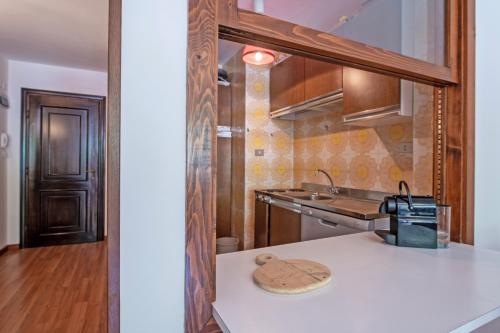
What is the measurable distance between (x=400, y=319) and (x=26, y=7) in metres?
3.40

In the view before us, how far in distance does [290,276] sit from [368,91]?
5.39 feet

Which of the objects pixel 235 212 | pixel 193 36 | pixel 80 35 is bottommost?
pixel 235 212

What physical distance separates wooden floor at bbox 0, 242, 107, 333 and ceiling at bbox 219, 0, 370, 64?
213 centimetres

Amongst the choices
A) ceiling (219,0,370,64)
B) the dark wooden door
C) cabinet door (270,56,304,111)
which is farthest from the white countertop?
the dark wooden door

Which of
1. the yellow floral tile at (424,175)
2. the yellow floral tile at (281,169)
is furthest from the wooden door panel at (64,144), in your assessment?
the yellow floral tile at (424,175)

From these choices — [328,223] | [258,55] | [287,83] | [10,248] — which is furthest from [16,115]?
[328,223]

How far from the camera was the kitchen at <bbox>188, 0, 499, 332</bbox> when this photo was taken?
658mm

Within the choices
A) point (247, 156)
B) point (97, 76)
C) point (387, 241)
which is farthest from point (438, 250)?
point (97, 76)

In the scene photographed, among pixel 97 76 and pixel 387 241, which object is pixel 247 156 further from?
pixel 97 76

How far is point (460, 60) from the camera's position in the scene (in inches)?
49.1

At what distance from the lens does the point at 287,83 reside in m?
3.04

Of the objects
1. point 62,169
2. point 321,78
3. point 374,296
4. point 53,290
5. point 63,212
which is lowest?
point 53,290

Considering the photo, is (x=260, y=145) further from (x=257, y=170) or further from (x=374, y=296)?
(x=374, y=296)

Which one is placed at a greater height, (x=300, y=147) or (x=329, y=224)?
(x=300, y=147)
